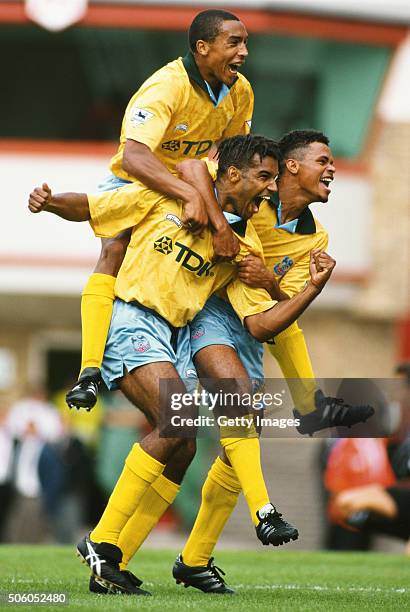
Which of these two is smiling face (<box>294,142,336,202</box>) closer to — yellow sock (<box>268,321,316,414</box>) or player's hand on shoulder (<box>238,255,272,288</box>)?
player's hand on shoulder (<box>238,255,272,288</box>)

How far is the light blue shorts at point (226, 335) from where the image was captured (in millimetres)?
7773

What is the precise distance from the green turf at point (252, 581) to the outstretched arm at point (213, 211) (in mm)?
1679

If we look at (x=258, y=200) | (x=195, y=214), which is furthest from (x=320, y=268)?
(x=195, y=214)

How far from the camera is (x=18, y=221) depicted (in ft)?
67.3

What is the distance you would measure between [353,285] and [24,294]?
4.53 m

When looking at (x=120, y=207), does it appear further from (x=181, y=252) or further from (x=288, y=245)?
(x=288, y=245)

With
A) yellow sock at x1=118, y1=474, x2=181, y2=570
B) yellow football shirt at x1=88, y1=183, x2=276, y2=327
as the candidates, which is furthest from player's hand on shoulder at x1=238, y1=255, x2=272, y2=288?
yellow sock at x1=118, y1=474, x2=181, y2=570

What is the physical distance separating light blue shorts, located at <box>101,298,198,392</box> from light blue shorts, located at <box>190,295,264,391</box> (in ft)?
0.27

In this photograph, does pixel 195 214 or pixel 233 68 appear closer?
pixel 195 214

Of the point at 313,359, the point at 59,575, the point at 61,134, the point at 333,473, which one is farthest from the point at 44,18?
the point at 59,575

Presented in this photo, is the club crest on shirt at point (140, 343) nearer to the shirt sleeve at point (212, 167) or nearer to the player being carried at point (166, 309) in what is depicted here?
the player being carried at point (166, 309)

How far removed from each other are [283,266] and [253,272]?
43cm

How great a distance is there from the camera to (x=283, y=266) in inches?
317

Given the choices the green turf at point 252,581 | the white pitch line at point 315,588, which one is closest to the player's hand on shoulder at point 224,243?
the green turf at point 252,581
